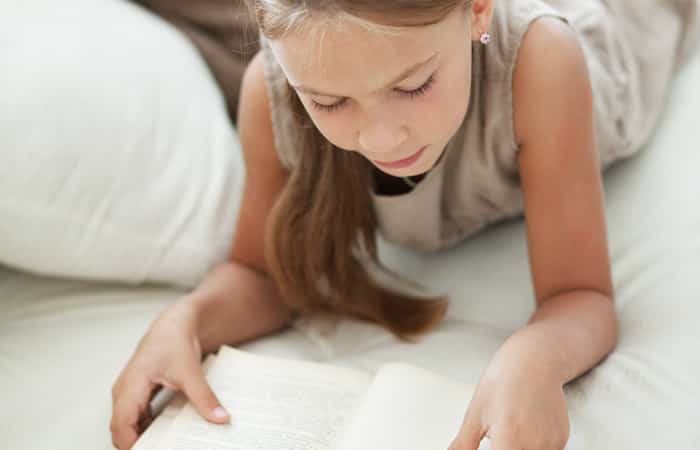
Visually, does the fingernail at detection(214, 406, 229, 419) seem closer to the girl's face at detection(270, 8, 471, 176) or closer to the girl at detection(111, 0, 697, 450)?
the girl at detection(111, 0, 697, 450)

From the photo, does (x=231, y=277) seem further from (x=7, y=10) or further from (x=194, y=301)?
(x=7, y=10)

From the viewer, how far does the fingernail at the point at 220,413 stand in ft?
2.36

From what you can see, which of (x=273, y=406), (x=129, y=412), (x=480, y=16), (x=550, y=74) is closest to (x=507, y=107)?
(x=550, y=74)

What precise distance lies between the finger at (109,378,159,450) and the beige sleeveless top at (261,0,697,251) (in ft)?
0.94

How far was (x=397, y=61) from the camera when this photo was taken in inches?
22.8

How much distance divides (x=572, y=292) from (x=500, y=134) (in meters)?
0.18

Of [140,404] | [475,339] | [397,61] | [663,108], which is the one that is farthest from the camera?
[663,108]

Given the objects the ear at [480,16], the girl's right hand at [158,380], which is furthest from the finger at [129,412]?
the ear at [480,16]

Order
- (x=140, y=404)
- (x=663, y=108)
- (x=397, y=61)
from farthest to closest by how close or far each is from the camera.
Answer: (x=663, y=108) < (x=140, y=404) < (x=397, y=61)

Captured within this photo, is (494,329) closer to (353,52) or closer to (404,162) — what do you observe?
(404,162)

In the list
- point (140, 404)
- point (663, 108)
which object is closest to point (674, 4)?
point (663, 108)

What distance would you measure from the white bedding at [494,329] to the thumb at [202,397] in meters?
0.12

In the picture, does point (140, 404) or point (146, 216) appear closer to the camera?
point (140, 404)

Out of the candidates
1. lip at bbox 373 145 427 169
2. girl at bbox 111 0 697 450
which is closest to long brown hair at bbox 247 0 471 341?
girl at bbox 111 0 697 450
